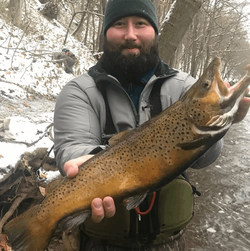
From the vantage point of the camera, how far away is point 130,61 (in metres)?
2.42

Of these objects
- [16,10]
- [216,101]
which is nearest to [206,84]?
[216,101]

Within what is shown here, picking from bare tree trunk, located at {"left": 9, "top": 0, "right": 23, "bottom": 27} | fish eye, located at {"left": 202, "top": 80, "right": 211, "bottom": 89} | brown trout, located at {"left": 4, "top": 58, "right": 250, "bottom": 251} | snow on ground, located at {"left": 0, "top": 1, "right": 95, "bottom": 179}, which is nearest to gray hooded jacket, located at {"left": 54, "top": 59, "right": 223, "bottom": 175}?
brown trout, located at {"left": 4, "top": 58, "right": 250, "bottom": 251}

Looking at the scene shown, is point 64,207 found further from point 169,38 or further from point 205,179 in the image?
Result: point 205,179

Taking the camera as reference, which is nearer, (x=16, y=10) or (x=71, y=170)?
(x=71, y=170)

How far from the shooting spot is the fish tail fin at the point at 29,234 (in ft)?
5.36

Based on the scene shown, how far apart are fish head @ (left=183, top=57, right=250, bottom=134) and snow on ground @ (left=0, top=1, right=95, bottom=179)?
8.18 feet

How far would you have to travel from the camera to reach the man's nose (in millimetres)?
2367

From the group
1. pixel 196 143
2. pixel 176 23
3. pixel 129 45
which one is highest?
pixel 176 23

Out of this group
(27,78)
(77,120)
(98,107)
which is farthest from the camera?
(27,78)

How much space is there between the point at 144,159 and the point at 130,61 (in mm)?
1155

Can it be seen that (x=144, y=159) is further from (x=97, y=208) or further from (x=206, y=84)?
(x=206, y=84)

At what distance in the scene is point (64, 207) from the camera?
162cm

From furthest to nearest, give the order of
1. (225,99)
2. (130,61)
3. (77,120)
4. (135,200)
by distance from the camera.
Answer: (130,61) < (77,120) < (135,200) < (225,99)

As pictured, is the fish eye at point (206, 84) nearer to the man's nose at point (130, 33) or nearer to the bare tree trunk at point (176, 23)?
the man's nose at point (130, 33)
